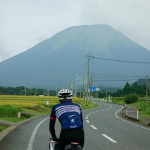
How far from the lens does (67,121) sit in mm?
6008

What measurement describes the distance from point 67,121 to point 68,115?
5.0 inches

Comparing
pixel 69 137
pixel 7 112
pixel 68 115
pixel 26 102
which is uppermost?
pixel 68 115

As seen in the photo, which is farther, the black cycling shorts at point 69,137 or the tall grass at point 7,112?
the tall grass at point 7,112

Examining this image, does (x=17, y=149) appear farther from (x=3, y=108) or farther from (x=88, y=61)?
(x=88, y=61)

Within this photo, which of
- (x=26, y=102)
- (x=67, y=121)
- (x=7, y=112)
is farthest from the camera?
(x=26, y=102)

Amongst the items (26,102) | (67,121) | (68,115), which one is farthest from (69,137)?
(26,102)

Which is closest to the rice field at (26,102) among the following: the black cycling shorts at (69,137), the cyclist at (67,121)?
the cyclist at (67,121)

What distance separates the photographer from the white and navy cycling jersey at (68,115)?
597 cm

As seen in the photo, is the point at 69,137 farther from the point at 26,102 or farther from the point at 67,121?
the point at 26,102

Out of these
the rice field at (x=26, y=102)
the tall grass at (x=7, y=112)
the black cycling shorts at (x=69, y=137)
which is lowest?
the tall grass at (x=7, y=112)

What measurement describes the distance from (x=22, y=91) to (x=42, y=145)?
14022 centimetres

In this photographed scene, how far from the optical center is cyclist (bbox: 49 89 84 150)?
19.3 ft

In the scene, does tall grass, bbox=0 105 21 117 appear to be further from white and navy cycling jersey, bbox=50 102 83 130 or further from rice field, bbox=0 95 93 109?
white and navy cycling jersey, bbox=50 102 83 130

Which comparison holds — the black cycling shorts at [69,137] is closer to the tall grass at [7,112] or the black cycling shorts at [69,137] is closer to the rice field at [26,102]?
the tall grass at [7,112]
